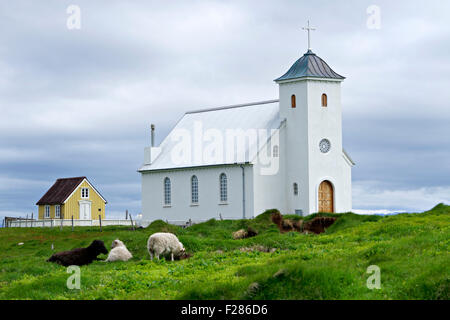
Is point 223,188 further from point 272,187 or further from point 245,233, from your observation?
point 245,233

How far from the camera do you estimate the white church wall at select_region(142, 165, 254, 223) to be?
4869 cm

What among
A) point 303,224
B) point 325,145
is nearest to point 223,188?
point 325,145

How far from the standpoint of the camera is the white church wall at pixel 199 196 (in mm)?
48688

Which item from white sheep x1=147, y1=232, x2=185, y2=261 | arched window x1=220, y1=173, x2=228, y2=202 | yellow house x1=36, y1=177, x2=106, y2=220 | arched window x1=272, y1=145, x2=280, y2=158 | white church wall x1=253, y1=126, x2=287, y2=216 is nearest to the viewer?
white sheep x1=147, y1=232, x2=185, y2=261

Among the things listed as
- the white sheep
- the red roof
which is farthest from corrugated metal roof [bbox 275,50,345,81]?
the red roof

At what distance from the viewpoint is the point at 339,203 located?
163ft

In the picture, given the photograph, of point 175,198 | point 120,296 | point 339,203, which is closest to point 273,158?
point 339,203

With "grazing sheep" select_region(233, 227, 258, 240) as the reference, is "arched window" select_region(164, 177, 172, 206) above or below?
above

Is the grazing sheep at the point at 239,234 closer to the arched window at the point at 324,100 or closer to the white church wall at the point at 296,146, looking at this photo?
the white church wall at the point at 296,146

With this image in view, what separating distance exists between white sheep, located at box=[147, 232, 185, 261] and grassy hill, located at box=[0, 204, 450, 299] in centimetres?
89

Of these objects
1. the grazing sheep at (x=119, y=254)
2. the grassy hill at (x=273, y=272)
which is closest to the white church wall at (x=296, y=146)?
the grassy hill at (x=273, y=272)

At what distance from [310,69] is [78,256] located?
96.2ft

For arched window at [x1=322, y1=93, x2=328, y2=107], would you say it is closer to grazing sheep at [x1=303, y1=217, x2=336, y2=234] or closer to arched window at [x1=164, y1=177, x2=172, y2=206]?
arched window at [x1=164, y1=177, x2=172, y2=206]
